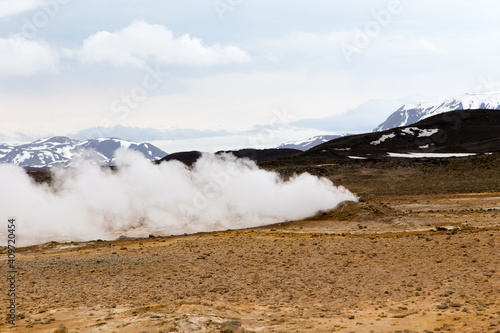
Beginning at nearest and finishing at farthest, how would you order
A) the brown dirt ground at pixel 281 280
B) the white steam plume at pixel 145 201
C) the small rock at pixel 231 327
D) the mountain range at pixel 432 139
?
the small rock at pixel 231 327
the brown dirt ground at pixel 281 280
the white steam plume at pixel 145 201
the mountain range at pixel 432 139

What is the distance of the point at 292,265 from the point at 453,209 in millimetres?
16995

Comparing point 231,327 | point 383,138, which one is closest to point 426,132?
point 383,138

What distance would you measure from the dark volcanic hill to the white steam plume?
263 ft

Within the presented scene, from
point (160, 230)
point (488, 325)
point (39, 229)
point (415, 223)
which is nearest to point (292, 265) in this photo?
point (488, 325)

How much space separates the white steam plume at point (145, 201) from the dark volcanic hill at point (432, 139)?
80.3 meters

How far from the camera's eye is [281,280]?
521 inches

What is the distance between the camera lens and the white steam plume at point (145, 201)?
26281mm

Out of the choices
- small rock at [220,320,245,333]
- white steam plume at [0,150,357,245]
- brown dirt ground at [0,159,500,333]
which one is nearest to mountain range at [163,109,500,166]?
white steam plume at [0,150,357,245]

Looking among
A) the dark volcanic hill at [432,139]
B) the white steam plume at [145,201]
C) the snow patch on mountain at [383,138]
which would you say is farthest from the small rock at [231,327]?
the snow patch on mountain at [383,138]

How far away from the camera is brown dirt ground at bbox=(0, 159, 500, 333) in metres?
9.13

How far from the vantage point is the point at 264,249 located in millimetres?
17828

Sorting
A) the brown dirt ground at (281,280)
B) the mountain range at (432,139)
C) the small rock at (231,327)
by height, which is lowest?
the brown dirt ground at (281,280)

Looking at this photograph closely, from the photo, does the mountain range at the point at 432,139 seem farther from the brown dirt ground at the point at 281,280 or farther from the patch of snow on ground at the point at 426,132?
the brown dirt ground at the point at 281,280

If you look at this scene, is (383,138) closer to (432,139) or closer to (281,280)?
(432,139)
